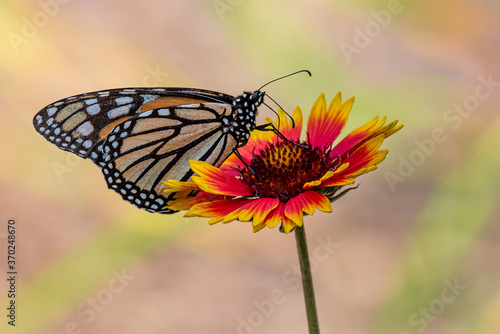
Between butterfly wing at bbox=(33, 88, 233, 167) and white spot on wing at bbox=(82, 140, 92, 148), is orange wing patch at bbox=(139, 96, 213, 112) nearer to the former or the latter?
butterfly wing at bbox=(33, 88, 233, 167)

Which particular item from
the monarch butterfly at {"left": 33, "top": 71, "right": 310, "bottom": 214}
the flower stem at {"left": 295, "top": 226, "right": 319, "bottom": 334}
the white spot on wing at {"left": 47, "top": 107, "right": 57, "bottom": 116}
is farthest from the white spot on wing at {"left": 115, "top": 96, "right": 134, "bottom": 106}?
the flower stem at {"left": 295, "top": 226, "right": 319, "bottom": 334}

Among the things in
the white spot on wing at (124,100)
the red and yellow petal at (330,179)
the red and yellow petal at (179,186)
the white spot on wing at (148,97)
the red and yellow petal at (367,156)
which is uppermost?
the white spot on wing at (148,97)

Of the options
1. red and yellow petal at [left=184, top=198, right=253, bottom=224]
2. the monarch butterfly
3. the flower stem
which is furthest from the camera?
the monarch butterfly

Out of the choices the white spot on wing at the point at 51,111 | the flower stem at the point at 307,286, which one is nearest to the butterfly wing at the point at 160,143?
the white spot on wing at the point at 51,111

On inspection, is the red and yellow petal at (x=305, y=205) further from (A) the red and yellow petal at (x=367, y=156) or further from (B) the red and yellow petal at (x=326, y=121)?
(B) the red and yellow petal at (x=326, y=121)

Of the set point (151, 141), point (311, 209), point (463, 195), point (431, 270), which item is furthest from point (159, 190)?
point (463, 195)

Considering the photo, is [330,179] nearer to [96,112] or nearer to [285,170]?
[285,170]

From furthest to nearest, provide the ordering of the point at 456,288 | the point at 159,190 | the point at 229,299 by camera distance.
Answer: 1. the point at 229,299
2. the point at 456,288
3. the point at 159,190

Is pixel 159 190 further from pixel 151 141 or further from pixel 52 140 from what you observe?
pixel 52 140
